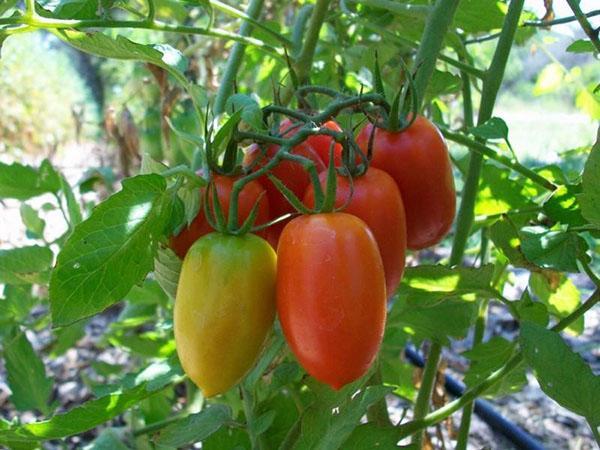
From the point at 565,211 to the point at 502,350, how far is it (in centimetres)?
20

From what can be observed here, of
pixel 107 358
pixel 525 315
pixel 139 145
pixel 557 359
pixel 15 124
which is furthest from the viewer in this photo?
pixel 15 124

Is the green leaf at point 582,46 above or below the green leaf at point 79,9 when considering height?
below

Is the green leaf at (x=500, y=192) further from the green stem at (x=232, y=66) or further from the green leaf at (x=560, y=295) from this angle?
the green stem at (x=232, y=66)

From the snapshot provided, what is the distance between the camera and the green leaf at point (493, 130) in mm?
641

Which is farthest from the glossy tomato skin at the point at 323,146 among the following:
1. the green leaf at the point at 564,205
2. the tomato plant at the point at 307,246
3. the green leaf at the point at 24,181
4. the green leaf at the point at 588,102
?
the green leaf at the point at 588,102

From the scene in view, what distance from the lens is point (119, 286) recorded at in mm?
479

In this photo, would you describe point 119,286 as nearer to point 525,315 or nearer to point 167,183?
point 167,183

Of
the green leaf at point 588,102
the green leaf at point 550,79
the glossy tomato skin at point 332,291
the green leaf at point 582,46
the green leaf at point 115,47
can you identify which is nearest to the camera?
the glossy tomato skin at point 332,291

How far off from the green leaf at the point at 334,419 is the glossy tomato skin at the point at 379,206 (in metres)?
0.10

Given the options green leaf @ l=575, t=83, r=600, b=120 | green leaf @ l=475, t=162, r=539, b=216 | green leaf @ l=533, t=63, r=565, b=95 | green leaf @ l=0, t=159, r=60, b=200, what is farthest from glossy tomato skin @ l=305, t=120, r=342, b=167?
green leaf @ l=533, t=63, r=565, b=95

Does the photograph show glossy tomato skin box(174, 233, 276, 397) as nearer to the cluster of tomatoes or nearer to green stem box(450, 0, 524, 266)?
the cluster of tomatoes

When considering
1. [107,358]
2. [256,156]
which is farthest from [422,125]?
[107,358]

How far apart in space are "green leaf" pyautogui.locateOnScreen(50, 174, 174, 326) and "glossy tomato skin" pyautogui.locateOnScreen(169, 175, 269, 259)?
4 centimetres

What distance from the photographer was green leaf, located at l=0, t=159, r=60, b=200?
2.95 feet
